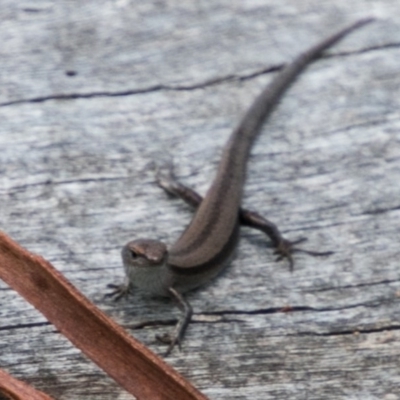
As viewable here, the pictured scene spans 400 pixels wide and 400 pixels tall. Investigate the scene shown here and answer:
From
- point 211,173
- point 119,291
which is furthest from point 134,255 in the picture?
point 211,173

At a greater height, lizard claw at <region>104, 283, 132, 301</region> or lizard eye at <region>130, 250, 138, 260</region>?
lizard eye at <region>130, 250, 138, 260</region>

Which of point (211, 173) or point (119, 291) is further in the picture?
point (211, 173)

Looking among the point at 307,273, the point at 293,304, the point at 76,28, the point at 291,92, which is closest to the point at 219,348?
the point at 293,304

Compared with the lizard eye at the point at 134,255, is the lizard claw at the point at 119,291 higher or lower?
lower

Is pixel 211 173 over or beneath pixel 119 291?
over

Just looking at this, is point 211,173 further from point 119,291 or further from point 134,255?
point 119,291

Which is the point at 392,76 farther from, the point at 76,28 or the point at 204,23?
the point at 76,28

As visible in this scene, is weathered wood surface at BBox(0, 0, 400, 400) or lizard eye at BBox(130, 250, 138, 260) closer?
weathered wood surface at BBox(0, 0, 400, 400)

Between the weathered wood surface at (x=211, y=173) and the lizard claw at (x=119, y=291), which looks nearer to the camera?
the weathered wood surface at (x=211, y=173)

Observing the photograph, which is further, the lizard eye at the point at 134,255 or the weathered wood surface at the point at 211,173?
the lizard eye at the point at 134,255
